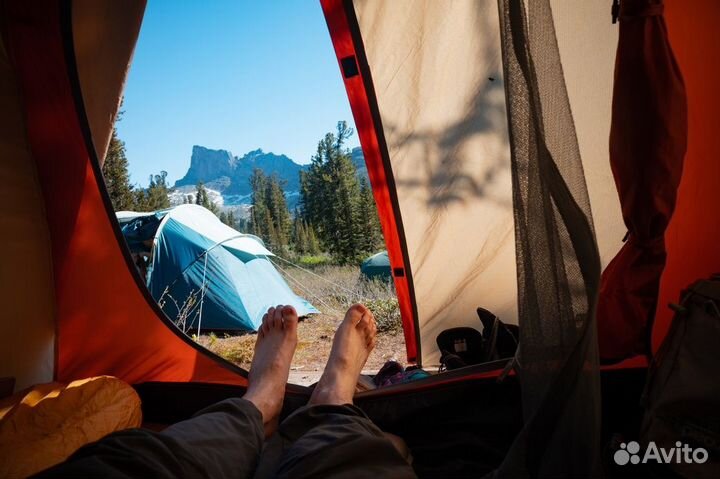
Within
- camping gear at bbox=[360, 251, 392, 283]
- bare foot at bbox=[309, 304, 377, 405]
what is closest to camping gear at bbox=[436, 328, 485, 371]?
bare foot at bbox=[309, 304, 377, 405]

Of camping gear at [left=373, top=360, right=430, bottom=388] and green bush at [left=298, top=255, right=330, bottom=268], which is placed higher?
camping gear at [left=373, top=360, right=430, bottom=388]

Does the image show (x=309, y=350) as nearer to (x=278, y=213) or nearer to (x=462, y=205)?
(x=462, y=205)

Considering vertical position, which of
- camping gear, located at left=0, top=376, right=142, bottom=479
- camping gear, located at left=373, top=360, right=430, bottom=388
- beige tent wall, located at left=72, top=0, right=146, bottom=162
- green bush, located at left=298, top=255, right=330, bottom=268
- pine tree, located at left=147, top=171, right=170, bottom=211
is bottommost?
green bush, located at left=298, top=255, right=330, bottom=268

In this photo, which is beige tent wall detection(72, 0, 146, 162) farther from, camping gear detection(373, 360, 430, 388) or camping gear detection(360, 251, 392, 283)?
camping gear detection(360, 251, 392, 283)

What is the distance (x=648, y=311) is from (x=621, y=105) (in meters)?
0.42

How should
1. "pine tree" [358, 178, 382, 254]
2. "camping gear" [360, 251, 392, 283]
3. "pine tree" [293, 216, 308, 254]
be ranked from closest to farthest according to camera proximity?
"camping gear" [360, 251, 392, 283], "pine tree" [358, 178, 382, 254], "pine tree" [293, 216, 308, 254]

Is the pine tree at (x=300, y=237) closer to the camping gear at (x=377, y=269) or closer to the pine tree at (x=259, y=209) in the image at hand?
the pine tree at (x=259, y=209)

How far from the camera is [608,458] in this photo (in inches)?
33.4

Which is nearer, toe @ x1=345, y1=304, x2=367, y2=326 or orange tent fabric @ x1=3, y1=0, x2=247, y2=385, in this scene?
orange tent fabric @ x1=3, y1=0, x2=247, y2=385

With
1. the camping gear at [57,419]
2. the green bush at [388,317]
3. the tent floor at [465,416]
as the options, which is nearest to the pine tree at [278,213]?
the green bush at [388,317]

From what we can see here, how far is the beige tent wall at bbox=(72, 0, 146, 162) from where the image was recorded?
1.22 meters

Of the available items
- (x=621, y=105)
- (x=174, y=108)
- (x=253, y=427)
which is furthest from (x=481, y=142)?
(x=174, y=108)

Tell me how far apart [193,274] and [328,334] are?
124 centimetres

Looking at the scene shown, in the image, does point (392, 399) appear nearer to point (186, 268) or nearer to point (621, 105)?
point (621, 105)
